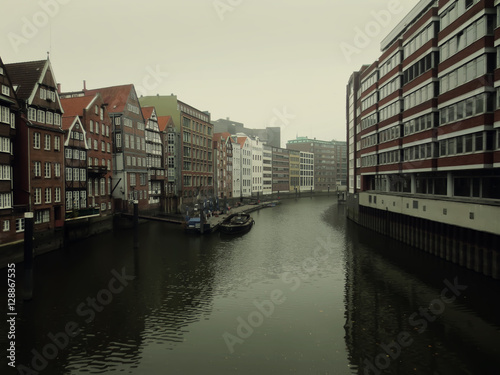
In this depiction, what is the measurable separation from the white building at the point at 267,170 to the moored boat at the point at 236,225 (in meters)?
98.3

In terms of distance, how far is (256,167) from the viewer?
16375 cm

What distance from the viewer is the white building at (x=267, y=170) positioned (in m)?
173

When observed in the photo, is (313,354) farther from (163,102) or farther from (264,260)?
(163,102)

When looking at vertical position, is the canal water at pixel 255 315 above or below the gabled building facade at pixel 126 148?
below

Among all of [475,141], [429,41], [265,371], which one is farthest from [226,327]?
[429,41]

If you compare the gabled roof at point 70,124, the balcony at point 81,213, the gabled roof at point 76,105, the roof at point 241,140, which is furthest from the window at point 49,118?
the roof at point 241,140

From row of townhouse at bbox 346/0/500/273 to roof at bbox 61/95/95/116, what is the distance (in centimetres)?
4954

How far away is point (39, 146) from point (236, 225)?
31.8 m

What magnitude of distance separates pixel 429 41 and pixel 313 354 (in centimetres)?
4066

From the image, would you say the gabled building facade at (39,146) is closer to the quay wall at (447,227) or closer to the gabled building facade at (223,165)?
the quay wall at (447,227)

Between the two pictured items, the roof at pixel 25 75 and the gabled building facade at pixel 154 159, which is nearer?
the roof at pixel 25 75

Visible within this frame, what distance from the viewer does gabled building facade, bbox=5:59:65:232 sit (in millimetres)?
41156

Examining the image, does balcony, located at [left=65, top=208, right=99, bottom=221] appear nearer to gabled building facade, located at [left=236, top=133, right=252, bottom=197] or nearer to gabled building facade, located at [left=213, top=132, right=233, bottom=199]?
gabled building facade, located at [left=213, top=132, right=233, bottom=199]

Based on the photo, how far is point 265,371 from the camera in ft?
58.7
